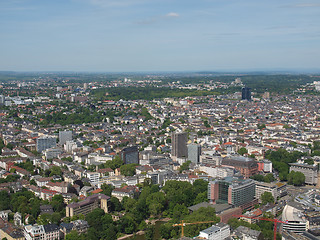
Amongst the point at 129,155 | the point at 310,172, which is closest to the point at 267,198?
the point at 310,172

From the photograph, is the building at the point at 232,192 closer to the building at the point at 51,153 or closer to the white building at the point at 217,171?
the white building at the point at 217,171

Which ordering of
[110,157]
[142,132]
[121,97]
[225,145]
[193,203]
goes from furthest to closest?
[121,97] → [142,132] → [225,145] → [110,157] → [193,203]

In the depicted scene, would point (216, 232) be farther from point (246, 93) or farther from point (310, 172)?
point (246, 93)

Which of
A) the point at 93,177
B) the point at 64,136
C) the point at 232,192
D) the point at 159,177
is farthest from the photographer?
the point at 64,136

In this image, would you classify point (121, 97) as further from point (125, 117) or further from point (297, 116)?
point (297, 116)

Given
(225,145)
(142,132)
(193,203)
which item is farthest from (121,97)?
(193,203)
